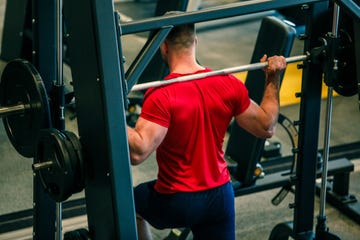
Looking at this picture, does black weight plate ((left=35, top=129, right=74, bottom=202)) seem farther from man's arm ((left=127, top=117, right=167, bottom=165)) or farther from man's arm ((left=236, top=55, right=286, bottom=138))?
man's arm ((left=236, top=55, right=286, bottom=138))

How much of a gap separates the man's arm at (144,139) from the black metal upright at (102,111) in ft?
0.80

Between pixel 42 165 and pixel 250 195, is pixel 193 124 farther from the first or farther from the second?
pixel 250 195

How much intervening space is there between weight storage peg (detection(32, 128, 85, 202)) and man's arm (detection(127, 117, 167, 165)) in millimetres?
274

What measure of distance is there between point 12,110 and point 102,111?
529mm

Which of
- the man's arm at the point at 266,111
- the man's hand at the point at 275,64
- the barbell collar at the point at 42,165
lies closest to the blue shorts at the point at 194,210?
the man's arm at the point at 266,111

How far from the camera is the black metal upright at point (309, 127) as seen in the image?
3.39 metres

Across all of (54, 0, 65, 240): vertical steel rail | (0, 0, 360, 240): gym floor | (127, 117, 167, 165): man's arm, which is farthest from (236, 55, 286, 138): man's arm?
(0, 0, 360, 240): gym floor

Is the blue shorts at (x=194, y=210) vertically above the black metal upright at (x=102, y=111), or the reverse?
the black metal upright at (x=102, y=111)

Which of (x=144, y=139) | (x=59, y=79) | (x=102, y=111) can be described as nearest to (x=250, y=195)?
(x=144, y=139)

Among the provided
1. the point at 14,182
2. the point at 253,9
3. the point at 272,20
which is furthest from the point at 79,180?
the point at 14,182

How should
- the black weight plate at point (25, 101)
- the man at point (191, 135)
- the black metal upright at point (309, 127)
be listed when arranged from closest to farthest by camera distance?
the black weight plate at point (25, 101)
the man at point (191, 135)
the black metal upright at point (309, 127)

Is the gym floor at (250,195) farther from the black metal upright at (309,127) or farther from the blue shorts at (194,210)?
the blue shorts at (194,210)

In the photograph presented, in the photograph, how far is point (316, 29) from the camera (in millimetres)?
3385

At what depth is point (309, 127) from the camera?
11.6ft
